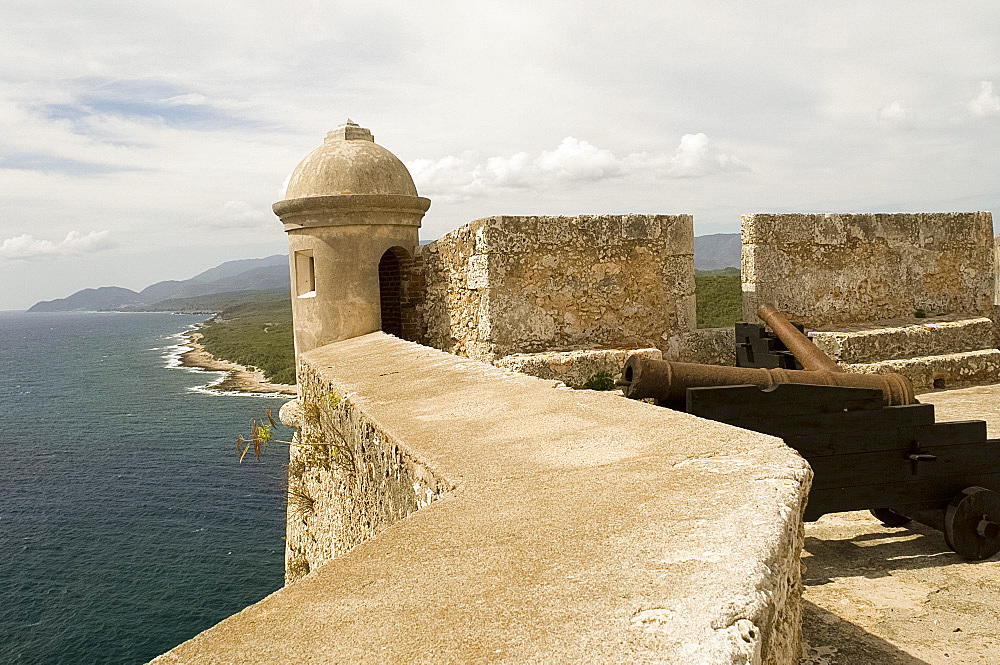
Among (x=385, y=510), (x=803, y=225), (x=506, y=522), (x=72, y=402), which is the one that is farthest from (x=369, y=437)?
(x=72, y=402)

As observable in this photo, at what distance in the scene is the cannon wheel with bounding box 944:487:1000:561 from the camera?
4.10 m

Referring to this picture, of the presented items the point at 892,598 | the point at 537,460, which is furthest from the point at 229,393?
the point at 537,460

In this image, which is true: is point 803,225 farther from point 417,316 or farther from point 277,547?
point 277,547

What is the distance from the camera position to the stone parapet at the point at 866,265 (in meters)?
7.90

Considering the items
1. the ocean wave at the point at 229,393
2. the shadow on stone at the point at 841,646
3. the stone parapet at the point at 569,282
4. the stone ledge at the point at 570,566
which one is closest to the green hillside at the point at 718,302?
the stone parapet at the point at 569,282

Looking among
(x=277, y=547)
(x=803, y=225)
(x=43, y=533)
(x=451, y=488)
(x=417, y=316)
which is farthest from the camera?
(x=43, y=533)

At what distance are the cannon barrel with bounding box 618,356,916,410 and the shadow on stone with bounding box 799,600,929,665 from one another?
1.16m

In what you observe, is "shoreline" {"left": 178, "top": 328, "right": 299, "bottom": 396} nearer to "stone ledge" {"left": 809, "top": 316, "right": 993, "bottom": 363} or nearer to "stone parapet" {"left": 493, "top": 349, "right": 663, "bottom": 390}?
"stone parapet" {"left": 493, "top": 349, "right": 663, "bottom": 390}

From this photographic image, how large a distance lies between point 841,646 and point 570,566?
85.0 inches

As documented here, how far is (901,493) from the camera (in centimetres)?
413

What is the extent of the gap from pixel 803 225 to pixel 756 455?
627 centimetres

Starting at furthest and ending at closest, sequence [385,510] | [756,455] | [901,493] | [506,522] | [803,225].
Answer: [803,225] < [901,493] < [385,510] < [756,455] < [506,522]

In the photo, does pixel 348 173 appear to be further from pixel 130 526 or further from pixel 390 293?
pixel 130 526

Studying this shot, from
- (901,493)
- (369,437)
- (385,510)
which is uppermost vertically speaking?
(369,437)
